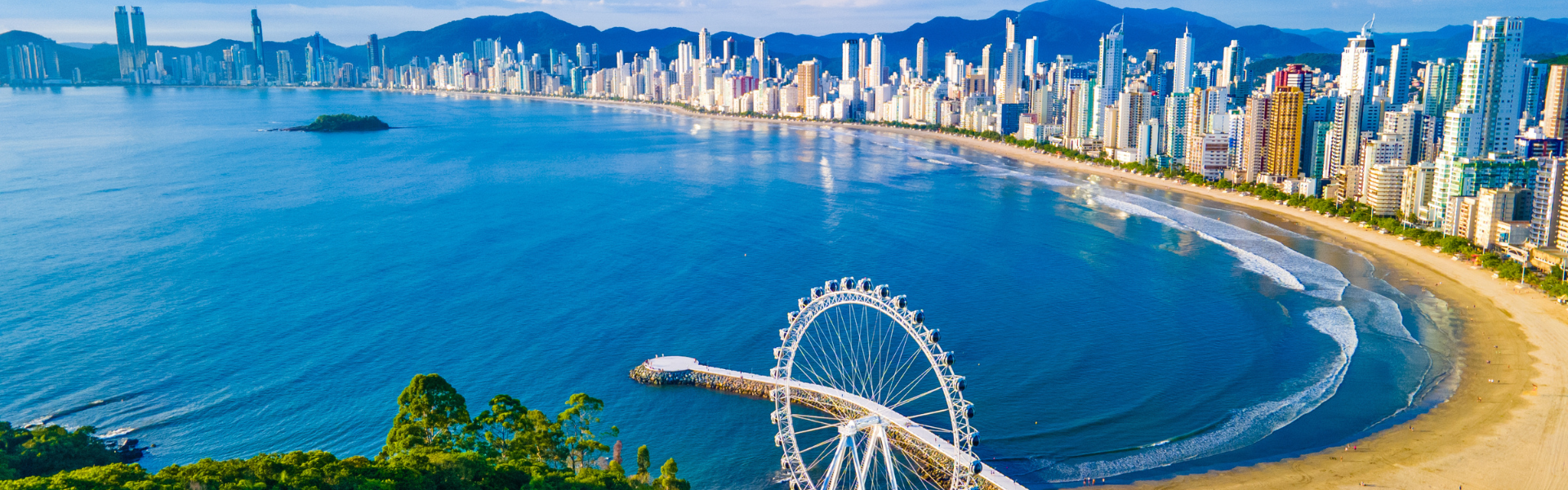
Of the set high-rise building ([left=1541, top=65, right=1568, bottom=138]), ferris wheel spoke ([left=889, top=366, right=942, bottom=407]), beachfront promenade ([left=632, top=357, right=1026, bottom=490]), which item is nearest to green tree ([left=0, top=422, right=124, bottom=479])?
beachfront promenade ([left=632, top=357, right=1026, bottom=490])

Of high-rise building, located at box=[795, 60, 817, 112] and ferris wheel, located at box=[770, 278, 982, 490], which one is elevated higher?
high-rise building, located at box=[795, 60, 817, 112]

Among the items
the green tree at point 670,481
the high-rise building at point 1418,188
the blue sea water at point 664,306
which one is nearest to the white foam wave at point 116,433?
the blue sea water at point 664,306

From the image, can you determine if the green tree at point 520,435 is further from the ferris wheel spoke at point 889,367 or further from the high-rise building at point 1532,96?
the high-rise building at point 1532,96

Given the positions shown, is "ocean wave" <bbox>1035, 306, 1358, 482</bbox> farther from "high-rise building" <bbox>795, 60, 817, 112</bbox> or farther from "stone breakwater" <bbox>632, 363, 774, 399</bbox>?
"high-rise building" <bbox>795, 60, 817, 112</bbox>

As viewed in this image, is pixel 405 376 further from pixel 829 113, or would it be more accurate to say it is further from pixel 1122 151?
pixel 829 113

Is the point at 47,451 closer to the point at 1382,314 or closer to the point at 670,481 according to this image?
the point at 670,481
